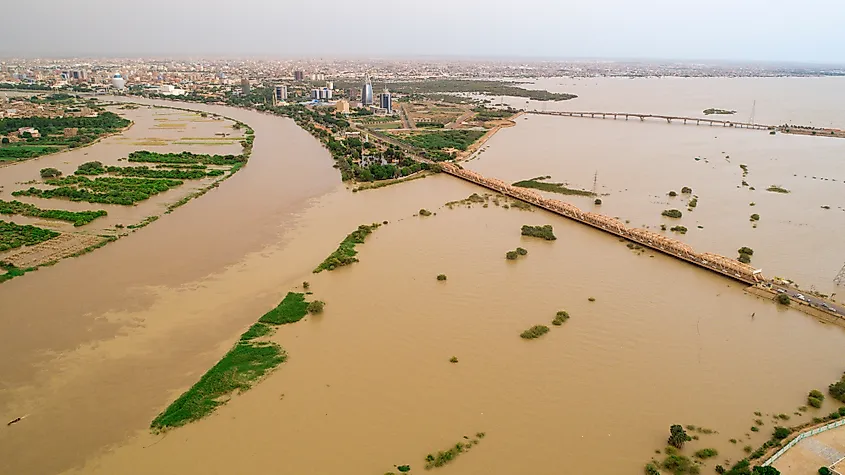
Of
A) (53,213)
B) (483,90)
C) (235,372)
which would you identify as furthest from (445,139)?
(483,90)

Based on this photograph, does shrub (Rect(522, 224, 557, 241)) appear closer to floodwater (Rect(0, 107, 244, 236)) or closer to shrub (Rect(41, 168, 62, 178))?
floodwater (Rect(0, 107, 244, 236))

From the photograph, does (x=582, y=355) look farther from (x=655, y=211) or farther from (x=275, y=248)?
(x=655, y=211)

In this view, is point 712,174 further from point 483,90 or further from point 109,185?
point 483,90

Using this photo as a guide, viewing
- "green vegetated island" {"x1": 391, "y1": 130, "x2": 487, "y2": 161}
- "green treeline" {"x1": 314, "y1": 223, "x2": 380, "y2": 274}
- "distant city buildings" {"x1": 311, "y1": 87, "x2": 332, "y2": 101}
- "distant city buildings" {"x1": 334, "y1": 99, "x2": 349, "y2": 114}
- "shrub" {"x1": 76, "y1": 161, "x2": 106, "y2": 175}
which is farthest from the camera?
"distant city buildings" {"x1": 311, "y1": 87, "x2": 332, "y2": 101}

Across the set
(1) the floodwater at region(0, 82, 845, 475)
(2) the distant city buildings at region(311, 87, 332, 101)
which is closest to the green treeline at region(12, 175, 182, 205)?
(1) the floodwater at region(0, 82, 845, 475)

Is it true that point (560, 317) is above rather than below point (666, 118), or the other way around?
below

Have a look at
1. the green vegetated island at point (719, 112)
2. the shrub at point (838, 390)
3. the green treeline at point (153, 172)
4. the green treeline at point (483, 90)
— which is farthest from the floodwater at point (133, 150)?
the green vegetated island at point (719, 112)

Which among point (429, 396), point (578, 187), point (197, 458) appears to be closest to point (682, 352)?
point (429, 396)
